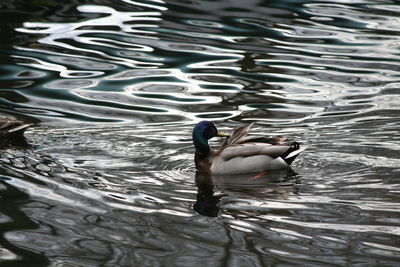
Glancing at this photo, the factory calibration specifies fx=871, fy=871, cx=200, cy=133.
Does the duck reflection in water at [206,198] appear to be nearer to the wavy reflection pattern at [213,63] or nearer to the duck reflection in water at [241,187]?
the duck reflection in water at [241,187]

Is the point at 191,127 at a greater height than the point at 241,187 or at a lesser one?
lesser

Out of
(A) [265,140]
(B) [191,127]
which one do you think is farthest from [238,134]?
(B) [191,127]

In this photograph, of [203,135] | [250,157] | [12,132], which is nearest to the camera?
[250,157]

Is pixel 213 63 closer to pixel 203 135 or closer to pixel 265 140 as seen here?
pixel 203 135

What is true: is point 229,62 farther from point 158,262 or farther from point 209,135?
point 158,262

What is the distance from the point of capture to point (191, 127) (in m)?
10.7

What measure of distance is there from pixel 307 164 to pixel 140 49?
6.19m

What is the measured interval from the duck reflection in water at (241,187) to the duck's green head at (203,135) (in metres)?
0.36

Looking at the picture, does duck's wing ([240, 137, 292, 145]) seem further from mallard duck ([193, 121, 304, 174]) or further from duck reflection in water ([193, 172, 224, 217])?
duck reflection in water ([193, 172, 224, 217])

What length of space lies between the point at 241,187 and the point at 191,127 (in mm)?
2396

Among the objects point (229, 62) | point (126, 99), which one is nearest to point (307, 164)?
point (126, 99)

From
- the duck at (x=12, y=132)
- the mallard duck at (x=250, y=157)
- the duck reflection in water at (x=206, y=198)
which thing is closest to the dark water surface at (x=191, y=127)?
the duck reflection in water at (x=206, y=198)

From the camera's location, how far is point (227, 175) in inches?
354

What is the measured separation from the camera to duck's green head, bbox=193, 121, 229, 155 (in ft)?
30.2
